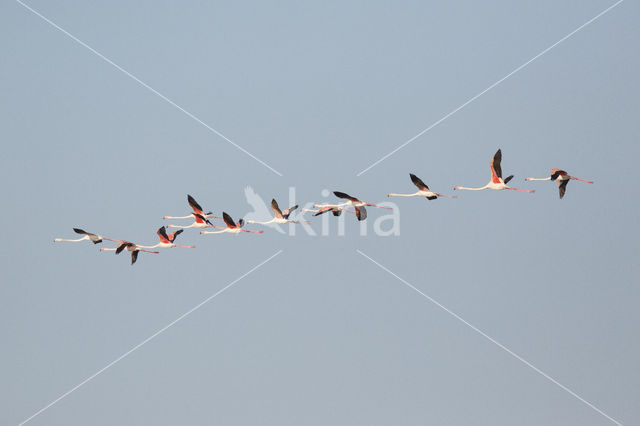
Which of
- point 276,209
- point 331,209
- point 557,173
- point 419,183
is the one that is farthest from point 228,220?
point 557,173

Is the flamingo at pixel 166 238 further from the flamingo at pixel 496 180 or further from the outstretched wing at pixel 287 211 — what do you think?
the flamingo at pixel 496 180

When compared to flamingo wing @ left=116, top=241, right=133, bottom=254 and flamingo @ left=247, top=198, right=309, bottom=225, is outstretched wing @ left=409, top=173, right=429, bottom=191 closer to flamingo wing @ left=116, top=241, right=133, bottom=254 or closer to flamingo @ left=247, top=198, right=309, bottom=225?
flamingo @ left=247, top=198, right=309, bottom=225

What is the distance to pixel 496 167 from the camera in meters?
53.8

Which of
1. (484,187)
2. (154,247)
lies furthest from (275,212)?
(484,187)

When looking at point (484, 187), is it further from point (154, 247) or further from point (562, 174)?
point (154, 247)

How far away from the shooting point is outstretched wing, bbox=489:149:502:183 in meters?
52.5

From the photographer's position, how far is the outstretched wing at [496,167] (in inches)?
2068

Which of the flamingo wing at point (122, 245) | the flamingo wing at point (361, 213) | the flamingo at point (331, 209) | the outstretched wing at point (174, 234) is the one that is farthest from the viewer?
the outstretched wing at point (174, 234)

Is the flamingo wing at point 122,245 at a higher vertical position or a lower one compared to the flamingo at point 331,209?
lower

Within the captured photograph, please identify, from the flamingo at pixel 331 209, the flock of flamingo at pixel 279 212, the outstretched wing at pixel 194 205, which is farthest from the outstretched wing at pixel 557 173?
the outstretched wing at pixel 194 205

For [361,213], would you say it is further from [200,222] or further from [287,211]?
[200,222]

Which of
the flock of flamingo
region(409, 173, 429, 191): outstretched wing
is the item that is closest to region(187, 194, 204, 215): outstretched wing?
the flock of flamingo

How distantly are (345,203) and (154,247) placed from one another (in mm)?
9414

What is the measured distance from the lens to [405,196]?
5869cm
